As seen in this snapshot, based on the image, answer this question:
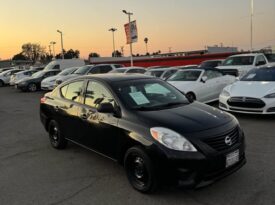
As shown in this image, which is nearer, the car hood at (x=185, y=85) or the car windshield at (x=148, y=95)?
the car windshield at (x=148, y=95)

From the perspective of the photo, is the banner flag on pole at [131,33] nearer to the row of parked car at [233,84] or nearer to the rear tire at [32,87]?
the rear tire at [32,87]

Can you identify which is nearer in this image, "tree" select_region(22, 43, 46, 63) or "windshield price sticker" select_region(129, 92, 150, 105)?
"windshield price sticker" select_region(129, 92, 150, 105)

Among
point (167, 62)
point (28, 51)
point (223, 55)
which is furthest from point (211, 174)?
point (28, 51)

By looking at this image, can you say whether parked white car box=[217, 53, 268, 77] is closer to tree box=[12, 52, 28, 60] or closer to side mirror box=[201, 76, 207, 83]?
side mirror box=[201, 76, 207, 83]

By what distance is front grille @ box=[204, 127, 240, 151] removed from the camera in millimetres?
4102

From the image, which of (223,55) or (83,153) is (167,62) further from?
(83,153)

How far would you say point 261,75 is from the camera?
10.0 metres

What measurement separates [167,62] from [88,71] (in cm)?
2003

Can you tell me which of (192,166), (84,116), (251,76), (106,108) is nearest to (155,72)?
(251,76)

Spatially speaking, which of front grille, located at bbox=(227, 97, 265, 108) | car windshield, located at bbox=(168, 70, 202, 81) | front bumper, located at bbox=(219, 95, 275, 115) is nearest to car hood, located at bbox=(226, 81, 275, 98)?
front grille, located at bbox=(227, 97, 265, 108)

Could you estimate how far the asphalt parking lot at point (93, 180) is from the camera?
13.8ft

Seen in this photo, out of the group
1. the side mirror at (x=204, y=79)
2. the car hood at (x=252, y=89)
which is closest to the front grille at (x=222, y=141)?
the car hood at (x=252, y=89)

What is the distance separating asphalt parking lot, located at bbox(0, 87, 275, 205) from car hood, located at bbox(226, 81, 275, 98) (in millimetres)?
1756

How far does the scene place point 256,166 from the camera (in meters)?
5.18
